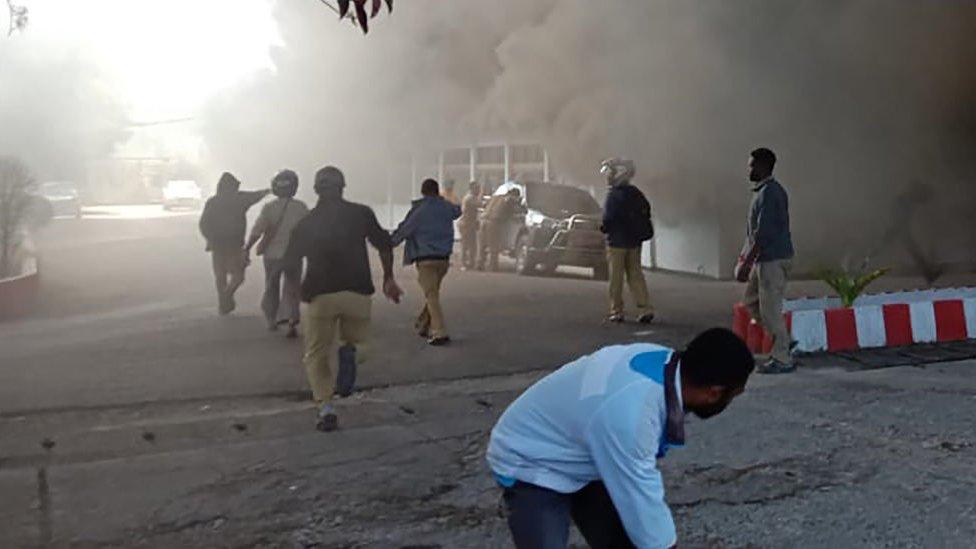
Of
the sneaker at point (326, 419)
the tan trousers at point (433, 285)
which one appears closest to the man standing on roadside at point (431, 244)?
the tan trousers at point (433, 285)

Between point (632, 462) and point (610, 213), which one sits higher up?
point (610, 213)

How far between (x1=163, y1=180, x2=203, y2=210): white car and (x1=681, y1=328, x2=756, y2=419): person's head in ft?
169

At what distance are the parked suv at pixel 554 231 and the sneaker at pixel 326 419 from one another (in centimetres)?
1035

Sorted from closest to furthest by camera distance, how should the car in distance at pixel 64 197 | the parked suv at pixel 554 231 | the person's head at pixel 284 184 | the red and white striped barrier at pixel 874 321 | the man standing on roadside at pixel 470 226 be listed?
the red and white striped barrier at pixel 874 321 < the person's head at pixel 284 184 < the parked suv at pixel 554 231 < the man standing on roadside at pixel 470 226 < the car in distance at pixel 64 197

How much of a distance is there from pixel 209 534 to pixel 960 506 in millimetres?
3295

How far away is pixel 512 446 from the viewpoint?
320 centimetres

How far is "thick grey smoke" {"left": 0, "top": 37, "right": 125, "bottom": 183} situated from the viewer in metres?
37.7

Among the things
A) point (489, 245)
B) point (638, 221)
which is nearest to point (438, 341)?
point (638, 221)

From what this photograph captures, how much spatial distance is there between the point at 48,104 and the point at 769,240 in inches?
1448

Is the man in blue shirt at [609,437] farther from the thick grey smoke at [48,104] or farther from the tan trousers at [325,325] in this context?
the thick grey smoke at [48,104]

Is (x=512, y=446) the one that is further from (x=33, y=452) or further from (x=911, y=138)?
(x=911, y=138)

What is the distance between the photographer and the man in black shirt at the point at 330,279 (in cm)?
734

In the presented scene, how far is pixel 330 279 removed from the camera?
734 centimetres

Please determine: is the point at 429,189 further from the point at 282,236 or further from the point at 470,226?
the point at 470,226
